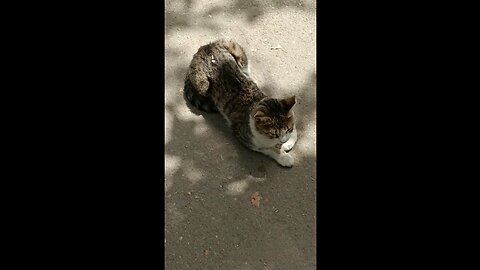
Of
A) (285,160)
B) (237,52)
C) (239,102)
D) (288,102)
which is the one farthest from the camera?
(237,52)

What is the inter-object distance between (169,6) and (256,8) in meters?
0.83

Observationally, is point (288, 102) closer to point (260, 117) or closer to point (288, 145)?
point (260, 117)

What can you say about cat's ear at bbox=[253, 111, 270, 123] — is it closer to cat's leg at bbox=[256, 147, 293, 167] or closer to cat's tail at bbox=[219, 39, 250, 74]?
cat's leg at bbox=[256, 147, 293, 167]

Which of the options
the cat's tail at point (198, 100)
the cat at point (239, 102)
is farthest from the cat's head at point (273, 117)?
the cat's tail at point (198, 100)

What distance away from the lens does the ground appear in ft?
11.2

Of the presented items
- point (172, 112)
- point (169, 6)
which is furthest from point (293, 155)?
point (169, 6)

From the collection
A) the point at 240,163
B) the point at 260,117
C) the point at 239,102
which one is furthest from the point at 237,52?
the point at 240,163

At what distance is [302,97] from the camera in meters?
3.92

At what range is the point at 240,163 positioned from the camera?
367 centimetres

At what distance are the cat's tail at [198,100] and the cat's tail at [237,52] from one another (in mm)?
396

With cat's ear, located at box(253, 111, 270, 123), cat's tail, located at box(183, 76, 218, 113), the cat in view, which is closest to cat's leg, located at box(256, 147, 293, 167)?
the cat

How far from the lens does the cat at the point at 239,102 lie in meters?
3.24

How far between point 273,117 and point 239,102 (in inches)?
15.3

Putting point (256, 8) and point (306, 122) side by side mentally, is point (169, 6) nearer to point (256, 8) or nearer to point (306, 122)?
point (256, 8)
